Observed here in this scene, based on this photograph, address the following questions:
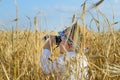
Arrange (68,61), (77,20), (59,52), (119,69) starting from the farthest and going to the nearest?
(59,52), (68,61), (77,20), (119,69)

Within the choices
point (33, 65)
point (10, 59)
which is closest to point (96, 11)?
point (33, 65)

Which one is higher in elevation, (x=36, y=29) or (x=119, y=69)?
(x=36, y=29)

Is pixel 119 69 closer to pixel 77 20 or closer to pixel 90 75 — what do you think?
pixel 77 20

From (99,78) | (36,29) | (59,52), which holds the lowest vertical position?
(99,78)

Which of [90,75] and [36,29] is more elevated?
[36,29]

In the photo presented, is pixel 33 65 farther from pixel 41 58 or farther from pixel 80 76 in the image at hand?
pixel 80 76

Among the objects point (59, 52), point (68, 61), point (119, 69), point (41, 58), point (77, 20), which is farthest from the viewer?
point (41, 58)

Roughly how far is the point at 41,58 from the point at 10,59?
9.6 inches

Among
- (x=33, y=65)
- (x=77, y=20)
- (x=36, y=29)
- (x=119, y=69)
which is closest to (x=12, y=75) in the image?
(x=33, y=65)

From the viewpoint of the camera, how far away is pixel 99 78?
6.17ft

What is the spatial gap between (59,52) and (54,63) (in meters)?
0.07

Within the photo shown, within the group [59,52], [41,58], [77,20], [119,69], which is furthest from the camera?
[41,58]

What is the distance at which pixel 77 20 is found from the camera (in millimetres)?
1687

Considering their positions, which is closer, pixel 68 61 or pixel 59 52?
pixel 68 61
